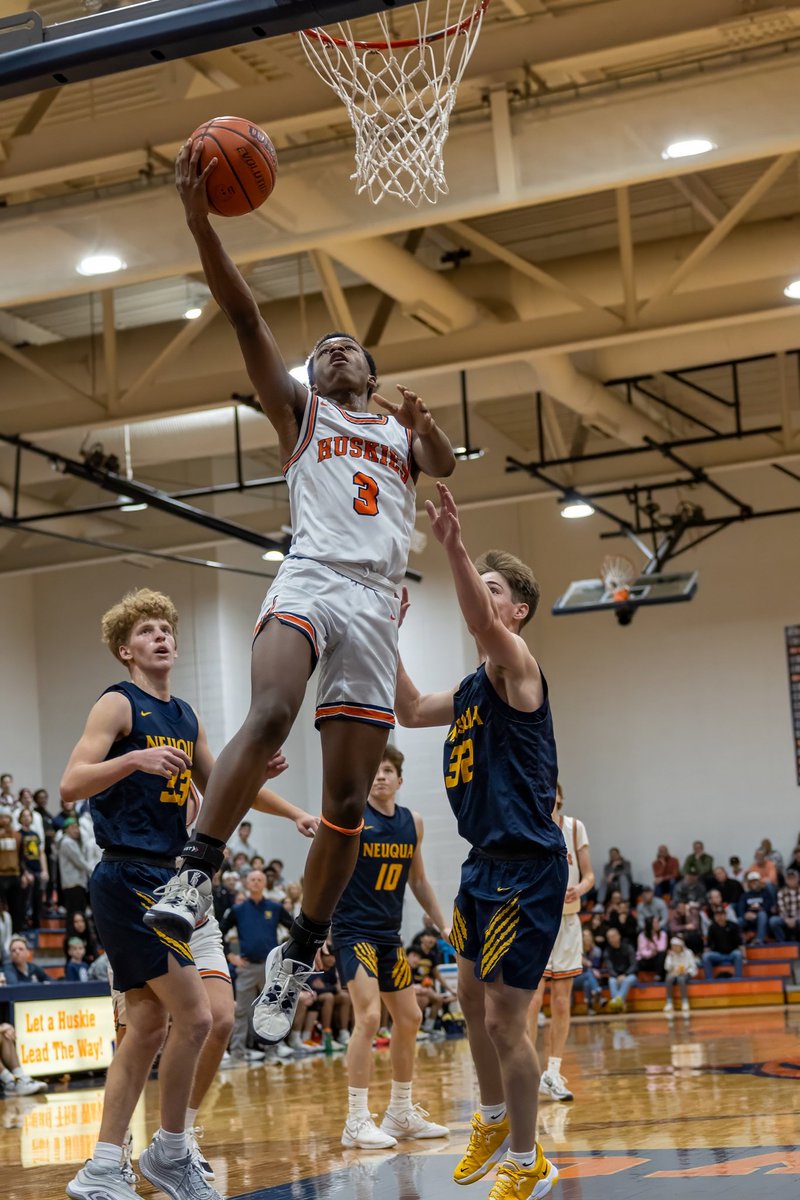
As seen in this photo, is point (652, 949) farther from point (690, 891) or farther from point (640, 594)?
point (640, 594)

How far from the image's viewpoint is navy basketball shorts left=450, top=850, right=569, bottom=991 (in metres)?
4.94

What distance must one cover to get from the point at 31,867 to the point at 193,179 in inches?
611

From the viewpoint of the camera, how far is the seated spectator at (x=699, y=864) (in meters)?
23.5

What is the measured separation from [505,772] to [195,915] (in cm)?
154

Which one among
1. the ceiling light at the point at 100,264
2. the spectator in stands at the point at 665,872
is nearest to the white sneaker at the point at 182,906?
the ceiling light at the point at 100,264

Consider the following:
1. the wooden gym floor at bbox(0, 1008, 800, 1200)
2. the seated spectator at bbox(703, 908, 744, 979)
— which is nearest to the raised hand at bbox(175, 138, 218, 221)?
the wooden gym floor at bbox(0, 1008, 800, 1200)

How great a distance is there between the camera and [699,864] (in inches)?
928

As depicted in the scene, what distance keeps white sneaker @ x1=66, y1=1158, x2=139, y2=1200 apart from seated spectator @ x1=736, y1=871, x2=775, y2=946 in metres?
18.3

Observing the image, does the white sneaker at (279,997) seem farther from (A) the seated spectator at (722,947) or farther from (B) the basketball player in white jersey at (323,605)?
(A) the seated spectator at (722,947)

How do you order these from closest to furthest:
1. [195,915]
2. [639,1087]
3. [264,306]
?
[195,915], [639,1087], [264,306]

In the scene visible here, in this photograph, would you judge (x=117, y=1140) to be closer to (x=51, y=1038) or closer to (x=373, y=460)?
(x=373, y=460)

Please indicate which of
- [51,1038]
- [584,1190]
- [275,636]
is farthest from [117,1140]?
[51,1038]

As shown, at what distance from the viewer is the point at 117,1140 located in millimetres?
5191

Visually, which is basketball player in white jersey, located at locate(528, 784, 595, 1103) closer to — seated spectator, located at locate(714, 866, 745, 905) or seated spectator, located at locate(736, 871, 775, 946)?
seated spectator, located at locate(736, 871, 775, 946)
